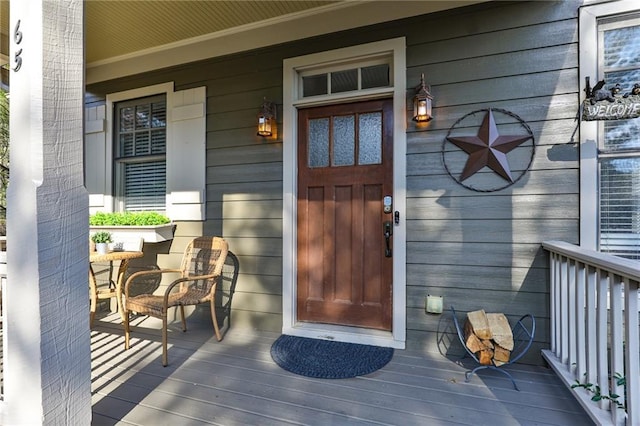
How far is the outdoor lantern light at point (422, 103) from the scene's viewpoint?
7.53 ft

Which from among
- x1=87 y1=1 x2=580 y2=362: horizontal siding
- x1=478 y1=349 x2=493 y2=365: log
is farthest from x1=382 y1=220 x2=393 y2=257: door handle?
x1=478 y1=349 x2=493 y2=365: log

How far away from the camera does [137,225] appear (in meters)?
2.91

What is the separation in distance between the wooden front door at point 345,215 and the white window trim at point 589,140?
121 centimetres

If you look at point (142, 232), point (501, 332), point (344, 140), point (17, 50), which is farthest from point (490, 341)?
point (142, 232)

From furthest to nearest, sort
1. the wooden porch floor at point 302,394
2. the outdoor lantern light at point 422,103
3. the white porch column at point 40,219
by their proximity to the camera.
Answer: the outdoor lantern light at point 422,103 < the wooden porch floor at point 302,394 < the white porch column at point 40,219

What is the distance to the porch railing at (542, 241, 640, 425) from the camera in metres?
1.30

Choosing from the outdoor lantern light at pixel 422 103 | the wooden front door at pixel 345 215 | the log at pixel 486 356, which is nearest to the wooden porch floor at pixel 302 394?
the log at pixel 486 356

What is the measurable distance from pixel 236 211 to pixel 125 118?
173 cm

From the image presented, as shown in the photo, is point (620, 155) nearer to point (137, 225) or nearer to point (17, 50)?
point (17, 50)

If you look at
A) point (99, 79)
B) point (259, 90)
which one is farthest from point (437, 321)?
point (99, 79)

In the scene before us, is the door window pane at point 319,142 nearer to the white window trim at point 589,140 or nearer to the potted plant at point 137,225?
the potted plant at point 137,225

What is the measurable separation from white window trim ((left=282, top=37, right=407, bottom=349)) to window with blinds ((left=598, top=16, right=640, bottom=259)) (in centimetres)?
124

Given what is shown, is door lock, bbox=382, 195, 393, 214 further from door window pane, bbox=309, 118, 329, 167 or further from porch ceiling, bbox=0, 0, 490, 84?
porch ceiling, bbox=0, 0, 490, 84

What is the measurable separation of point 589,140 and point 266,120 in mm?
2259
